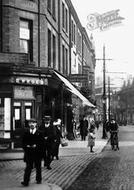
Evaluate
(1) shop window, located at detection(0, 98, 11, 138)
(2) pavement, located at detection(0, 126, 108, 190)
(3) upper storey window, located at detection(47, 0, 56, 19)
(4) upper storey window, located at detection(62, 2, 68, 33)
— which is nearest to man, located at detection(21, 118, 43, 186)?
(2) pavement, located at detection(0, 126, 108, 190)

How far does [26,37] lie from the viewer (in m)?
24.6

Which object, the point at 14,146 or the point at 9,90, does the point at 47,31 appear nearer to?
the point at 9,90

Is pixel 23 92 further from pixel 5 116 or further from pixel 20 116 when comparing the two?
pixel 5 116

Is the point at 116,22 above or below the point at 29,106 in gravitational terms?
above

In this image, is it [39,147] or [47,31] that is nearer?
[39,147]

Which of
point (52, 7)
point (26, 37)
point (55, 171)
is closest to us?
point (55, 171)

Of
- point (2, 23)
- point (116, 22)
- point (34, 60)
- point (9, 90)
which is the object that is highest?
point (116, 22)

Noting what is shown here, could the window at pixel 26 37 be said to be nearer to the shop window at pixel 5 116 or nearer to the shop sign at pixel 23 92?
the shop sign at pixel 23 92

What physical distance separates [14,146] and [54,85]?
5.24 m

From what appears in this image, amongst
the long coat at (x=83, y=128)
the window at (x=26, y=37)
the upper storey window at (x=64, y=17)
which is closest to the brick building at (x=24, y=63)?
the window at (x=26, y=37)

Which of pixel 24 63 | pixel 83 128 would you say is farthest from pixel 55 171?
pixel 83 128

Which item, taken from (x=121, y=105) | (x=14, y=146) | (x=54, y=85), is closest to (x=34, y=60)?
(x=54, y=85)

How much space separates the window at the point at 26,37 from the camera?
24.3m

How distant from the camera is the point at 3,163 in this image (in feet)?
55.2
